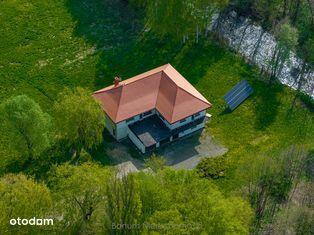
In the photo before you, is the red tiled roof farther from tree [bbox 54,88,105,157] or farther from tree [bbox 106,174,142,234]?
tree [bbox 106,174,142,234]

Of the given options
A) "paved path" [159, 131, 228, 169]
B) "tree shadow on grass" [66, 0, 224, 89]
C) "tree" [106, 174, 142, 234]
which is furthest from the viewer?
"tree shadow on grass" [66, 0, 224, 89]

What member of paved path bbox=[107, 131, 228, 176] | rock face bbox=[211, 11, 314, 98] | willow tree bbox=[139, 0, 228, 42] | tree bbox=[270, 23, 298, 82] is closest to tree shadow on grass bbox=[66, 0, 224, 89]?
willow tree bbox=[139, 0, 228, 42]

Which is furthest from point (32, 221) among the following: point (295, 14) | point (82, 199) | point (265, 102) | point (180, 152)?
point (295, 14)

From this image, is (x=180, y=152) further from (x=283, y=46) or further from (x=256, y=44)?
(x=256, y=44)

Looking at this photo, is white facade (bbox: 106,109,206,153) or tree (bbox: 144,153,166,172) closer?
tree (bbox: 144,153,166,172)

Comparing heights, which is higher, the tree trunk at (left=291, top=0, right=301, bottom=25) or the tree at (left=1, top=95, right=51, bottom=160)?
the tree trunk at (left=291, top=0, right=301, bottom=25)
